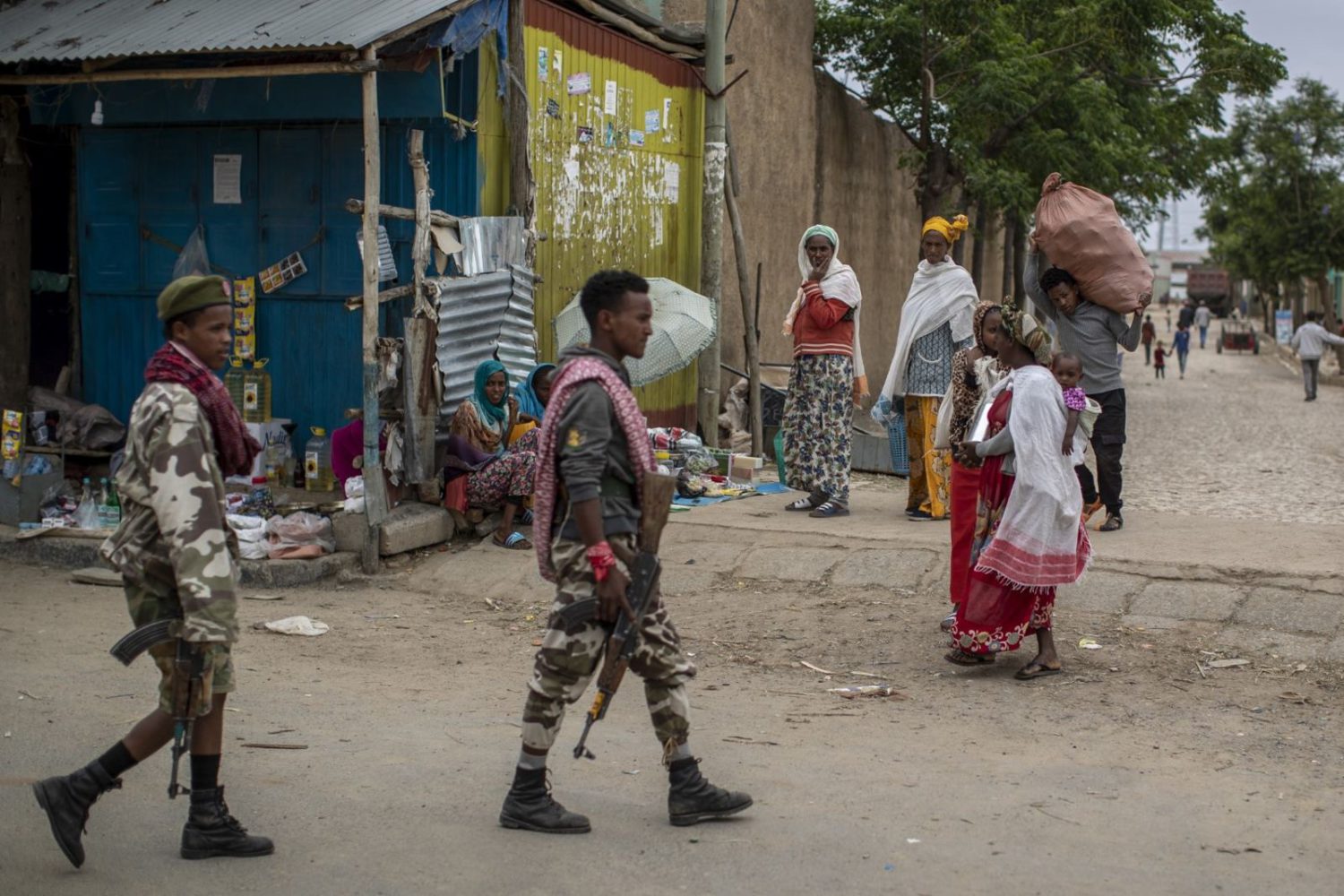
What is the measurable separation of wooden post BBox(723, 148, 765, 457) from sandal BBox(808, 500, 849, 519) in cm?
269

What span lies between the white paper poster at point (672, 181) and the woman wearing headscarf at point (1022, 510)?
19.8 ft

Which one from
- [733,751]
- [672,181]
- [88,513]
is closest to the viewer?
[733,751]

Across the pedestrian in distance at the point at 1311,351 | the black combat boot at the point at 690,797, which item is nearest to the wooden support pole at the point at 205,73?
the black combat boot at the point at 690,797

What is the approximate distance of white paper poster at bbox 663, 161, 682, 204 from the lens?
11906 millimetres

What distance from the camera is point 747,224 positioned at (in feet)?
46.2

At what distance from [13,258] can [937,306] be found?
605 cm

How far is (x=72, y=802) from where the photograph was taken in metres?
4.08

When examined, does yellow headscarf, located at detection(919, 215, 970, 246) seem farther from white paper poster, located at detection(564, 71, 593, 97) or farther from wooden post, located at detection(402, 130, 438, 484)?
wooden post, located at detection(402, 130, 438, 484)

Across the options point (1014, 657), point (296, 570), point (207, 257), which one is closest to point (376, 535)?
point (296, 570)

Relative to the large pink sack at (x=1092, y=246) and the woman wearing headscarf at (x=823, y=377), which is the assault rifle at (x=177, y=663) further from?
the woman wearing headscarf at (x=823, y=377)

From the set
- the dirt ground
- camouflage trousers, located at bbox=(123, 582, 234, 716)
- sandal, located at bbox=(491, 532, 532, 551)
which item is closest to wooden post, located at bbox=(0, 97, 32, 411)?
the dirt ground

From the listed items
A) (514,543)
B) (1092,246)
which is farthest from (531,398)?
(1092,246)

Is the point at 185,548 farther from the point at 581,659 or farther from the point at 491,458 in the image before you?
the point at 491,458

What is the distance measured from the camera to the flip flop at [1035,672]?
6301mm
